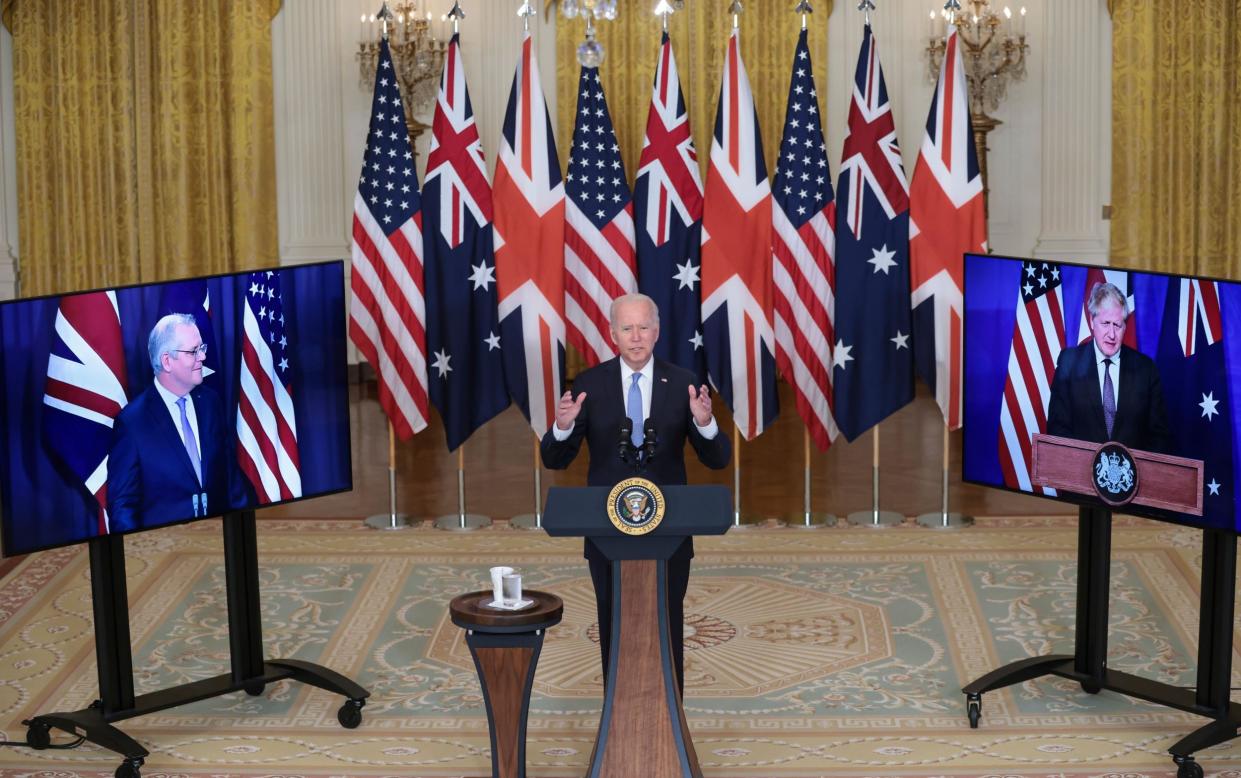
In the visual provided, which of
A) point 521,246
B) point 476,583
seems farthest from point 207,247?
point 476,583

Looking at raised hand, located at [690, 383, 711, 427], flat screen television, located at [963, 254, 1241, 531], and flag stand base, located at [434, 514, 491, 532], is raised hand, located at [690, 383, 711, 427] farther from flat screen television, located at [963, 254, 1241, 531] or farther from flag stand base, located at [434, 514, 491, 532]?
flag stand base, located at [434, 514, 491, 532]

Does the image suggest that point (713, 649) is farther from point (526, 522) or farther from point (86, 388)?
point (86, 388)

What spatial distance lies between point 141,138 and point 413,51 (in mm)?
2649

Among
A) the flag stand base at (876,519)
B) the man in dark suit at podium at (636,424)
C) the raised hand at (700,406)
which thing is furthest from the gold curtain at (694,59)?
the raised hand at (700,406)

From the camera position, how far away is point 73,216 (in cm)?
1566

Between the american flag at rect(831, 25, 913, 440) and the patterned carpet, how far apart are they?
3.31ft

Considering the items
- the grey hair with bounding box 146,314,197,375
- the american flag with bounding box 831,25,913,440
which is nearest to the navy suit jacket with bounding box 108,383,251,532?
the grey hair with bounding box 146,314,197,375

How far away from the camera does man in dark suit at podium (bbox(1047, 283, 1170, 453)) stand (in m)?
6.52

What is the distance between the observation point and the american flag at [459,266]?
34.2 feet

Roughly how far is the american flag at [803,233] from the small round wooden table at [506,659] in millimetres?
4541

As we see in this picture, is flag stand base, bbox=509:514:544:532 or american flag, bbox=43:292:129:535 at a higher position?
american flag, bbox=43:292:129:535

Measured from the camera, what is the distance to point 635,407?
6.48 metres

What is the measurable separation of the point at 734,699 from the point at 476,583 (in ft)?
7.35

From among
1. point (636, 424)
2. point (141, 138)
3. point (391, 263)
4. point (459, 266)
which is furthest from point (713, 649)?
point (141, 138)
